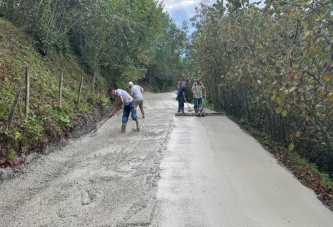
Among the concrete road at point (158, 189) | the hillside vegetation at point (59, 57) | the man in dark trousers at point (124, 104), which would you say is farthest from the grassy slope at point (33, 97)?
the man in dark trousers at point (124, 104)

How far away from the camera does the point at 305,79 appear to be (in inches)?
248

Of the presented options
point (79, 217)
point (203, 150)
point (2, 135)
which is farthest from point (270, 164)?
point (2, 135)

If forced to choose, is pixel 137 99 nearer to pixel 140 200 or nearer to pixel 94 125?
pixel 94 125

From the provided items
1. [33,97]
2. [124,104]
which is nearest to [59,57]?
Result: [124,104]

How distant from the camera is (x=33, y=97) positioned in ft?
31.2

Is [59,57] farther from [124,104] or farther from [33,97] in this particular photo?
[33,97]

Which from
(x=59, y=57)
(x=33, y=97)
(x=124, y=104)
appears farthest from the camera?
(x=59, y=57)

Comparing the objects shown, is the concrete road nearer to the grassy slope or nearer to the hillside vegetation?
the grassy slope

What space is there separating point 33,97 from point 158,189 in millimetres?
5338

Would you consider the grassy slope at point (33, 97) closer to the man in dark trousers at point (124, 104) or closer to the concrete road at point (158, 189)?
the concrete road at point (158, 189)

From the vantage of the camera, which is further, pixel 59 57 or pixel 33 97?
pixel 59 57

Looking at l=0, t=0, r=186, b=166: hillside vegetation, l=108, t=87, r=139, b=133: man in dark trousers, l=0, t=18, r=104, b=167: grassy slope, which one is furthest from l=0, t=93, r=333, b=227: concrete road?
l=108, t=87, r=139, b=133: man in dark trousers

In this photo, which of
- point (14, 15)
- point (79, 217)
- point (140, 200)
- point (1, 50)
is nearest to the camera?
point (79, 217)

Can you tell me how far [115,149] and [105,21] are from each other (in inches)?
423
